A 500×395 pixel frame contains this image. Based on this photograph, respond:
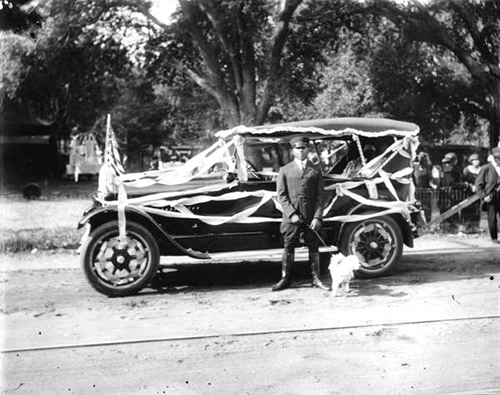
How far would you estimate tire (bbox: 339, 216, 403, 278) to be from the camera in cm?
817

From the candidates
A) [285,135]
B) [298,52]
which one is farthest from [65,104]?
[285,135]

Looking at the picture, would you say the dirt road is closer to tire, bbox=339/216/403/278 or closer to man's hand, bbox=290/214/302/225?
tire, bbox=339/216/403/278

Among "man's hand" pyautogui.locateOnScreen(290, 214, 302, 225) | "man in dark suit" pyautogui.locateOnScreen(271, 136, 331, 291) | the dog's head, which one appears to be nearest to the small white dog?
the dog's head

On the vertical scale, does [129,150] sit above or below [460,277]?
above

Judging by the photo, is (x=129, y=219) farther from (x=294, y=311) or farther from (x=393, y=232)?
(x=393, y=232)

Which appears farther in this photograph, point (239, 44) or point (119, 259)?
point (239, 44)

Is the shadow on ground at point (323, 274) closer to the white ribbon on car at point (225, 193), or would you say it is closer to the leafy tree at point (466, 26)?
the white ribbon on car at point (225, 193)

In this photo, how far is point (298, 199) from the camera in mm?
7590

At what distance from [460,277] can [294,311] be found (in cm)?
291

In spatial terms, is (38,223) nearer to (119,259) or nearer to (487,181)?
(119,259)

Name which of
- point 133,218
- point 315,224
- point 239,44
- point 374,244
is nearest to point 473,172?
point 374,244

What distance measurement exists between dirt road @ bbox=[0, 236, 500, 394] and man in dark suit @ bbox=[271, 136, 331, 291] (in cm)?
41

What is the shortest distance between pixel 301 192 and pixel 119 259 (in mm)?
2307

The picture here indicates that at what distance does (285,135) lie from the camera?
324 inches
